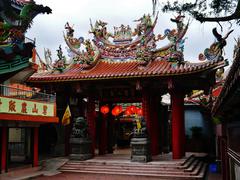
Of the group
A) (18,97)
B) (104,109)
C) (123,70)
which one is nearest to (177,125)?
(123,70)

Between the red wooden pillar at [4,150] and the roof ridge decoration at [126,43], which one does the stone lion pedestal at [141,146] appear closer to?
the roof ridge decoration at [126,43]

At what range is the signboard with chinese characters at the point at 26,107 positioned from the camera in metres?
12.2

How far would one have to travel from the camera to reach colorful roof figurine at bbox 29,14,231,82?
1511 cm

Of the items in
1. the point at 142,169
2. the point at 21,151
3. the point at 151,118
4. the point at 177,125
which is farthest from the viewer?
the point at 21,151

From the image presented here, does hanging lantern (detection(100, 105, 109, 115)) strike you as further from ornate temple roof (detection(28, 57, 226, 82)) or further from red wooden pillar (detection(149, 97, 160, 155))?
red wooden pillar (detection(149, 97, 160, 155))

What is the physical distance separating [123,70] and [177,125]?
3784mm

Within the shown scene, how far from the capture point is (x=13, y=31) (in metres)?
12.0

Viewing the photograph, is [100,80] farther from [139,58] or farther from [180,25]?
[180,25]

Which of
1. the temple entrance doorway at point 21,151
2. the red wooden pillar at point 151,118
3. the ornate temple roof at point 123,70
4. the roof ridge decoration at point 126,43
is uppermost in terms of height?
the roof ridge decoration at point 126,43

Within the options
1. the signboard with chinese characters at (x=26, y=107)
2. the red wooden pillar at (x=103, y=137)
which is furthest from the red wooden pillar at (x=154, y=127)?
the signboard with chinese characters at (x=26, y=107)

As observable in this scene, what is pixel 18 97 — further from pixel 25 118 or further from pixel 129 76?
pixel 129 76

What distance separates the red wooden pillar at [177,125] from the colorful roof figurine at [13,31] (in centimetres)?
717

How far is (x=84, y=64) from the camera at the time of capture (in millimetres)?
17266

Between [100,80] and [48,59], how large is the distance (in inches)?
153
